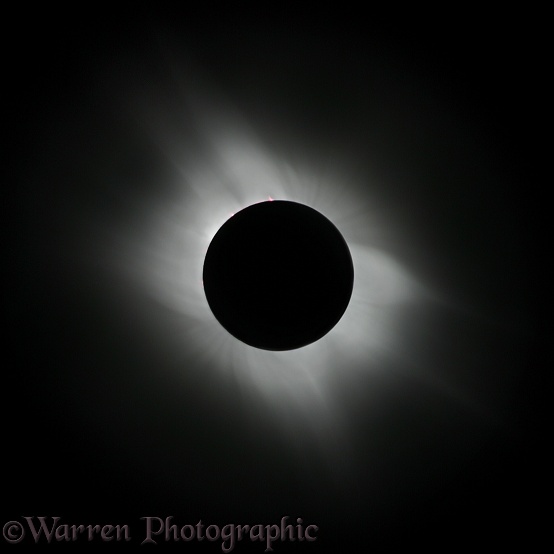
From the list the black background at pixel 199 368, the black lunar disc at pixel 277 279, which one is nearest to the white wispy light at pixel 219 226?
the black background at pixel 199 368

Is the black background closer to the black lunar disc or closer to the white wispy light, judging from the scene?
the white wispy light

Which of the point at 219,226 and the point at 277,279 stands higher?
the point at 219,226

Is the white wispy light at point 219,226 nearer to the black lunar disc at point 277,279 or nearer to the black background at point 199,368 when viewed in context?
the black background at point 199,368

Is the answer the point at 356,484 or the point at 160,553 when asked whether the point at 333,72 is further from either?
the point at 160,553

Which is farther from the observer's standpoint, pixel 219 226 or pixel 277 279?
pixel 219 226

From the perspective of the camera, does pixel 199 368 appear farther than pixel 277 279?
Yes

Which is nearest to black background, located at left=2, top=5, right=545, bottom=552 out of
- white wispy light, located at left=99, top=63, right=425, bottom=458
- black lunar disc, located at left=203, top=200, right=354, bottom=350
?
white wispy light, located at left=99, top=63, right=425, bottom=458
